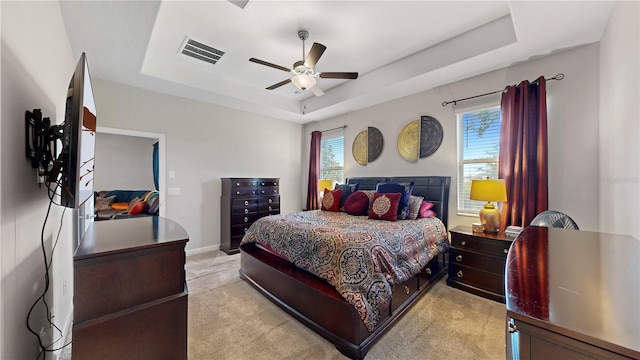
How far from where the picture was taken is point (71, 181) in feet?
3.69

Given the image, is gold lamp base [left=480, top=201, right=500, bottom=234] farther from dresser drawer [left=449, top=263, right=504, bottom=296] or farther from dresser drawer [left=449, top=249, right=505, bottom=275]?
dresser drawer [left=449, top=263, right=504, bottom=296]

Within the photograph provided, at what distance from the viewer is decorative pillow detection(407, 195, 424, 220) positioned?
3.17 metres

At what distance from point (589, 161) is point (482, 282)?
1649 mm

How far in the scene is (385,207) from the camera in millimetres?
3076

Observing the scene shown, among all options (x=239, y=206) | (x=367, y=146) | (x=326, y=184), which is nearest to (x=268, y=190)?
(x=239, y=206)

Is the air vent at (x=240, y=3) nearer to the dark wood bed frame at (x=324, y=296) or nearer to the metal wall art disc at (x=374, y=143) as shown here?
the dark wood bed frame at (x=324, y=296)

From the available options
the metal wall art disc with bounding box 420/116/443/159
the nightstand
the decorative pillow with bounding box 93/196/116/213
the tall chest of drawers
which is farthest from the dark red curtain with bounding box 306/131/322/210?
the decorative pillow with bounding box 93/196/116/213

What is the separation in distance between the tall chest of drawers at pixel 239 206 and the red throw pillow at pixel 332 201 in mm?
1349

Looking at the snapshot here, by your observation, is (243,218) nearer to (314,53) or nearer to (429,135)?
(314,53)


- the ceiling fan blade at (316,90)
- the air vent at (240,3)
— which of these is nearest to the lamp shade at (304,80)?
the ceiling fan blade at (316,90)

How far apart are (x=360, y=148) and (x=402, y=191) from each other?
1.54m

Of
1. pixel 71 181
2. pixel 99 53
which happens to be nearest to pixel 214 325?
pixel 71 181

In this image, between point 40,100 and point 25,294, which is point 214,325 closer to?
point 25,294

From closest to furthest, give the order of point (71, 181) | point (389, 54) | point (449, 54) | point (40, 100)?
point (71, 181) < point (40, 100) < point (449, 54) < point (389, 54)
